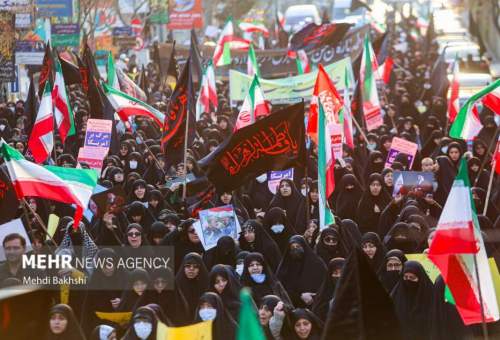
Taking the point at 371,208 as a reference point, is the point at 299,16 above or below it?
below

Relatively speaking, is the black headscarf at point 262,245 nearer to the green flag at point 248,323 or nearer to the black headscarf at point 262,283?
the black headscarf at point 262,283

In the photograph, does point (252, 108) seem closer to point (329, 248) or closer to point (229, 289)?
point (329, 248)

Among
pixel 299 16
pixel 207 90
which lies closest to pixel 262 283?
pixel 207 90

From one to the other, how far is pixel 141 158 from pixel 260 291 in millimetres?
5605

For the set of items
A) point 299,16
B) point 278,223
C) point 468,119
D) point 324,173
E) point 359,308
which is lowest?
point 299,16

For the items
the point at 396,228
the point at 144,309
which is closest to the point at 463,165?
the point at 144,309

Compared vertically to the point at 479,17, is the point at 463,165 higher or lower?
higher

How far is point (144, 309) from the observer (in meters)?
8.14

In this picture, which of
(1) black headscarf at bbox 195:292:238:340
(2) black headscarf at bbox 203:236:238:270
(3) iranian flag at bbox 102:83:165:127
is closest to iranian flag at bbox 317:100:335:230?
(2) black headscarf at bbox 203:236:238:270

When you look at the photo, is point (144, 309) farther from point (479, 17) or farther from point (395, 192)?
point (479, 17)

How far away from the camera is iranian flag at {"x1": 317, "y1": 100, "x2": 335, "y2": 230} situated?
1028 centimetres

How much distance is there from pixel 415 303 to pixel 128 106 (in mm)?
5914

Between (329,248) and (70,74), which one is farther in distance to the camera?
(70,74)

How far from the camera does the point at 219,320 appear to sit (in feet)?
28.1
